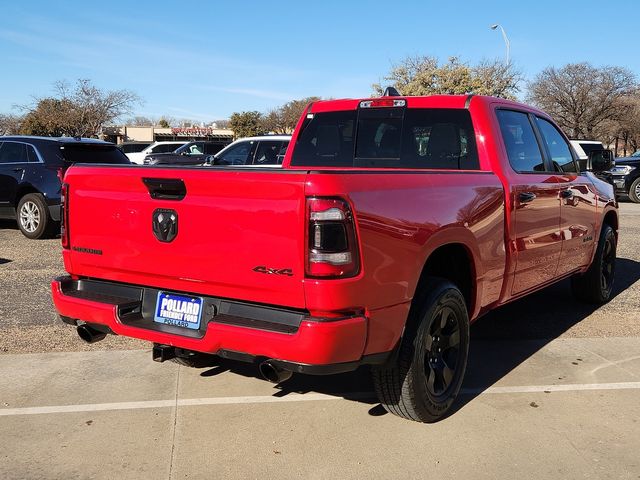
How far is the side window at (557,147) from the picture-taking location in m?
5.41

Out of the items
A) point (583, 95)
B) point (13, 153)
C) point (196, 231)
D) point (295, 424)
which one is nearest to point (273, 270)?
point (196, 231)

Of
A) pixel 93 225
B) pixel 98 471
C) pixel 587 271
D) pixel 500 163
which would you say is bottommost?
pixel 98 471

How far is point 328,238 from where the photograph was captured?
2.89 meters

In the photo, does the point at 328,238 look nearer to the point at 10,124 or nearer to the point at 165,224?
the point at 165,224

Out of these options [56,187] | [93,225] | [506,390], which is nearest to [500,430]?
[506,390]

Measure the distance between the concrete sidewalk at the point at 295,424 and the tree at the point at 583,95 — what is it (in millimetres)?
44960

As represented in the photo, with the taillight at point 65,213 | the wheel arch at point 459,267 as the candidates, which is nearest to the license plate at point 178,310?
the taillight at point 65,213

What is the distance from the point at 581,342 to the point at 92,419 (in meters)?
3.98

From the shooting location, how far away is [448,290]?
3.67 meters

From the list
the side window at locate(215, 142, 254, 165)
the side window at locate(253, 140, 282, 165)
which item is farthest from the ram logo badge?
the side window at locate(215, 142, 254, 165)

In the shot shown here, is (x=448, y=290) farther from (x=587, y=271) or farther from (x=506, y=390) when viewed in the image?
(x=587, y=271)

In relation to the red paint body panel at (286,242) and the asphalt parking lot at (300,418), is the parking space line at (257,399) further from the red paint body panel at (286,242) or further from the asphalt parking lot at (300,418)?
the red paint body panel at (286,242)

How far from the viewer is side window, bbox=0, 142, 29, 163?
35.3 feet

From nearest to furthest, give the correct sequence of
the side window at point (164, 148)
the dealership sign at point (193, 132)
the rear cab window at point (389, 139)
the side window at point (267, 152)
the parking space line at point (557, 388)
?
1. the parking space line at point (557, 388)
2. the rear cab window at point (389, 139)
3. the side window at point (267, 152)
4. the side window at point (164, 148)
5. the dealership sign at point (193, 132)
